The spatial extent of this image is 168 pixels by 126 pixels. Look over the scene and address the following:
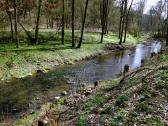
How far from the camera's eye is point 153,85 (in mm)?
13086

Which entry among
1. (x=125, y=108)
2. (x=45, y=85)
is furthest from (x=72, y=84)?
(x=125, y=108)

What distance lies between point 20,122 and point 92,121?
4228mm

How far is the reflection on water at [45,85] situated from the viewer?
17484 mm

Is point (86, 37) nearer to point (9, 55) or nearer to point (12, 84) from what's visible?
point (9, 55)

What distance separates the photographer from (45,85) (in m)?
22.4

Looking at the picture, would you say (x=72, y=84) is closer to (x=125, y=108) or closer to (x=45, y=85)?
(x=45, y=85)

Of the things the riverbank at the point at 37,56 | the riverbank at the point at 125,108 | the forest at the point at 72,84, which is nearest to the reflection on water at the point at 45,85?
the forest at the point at 72,84

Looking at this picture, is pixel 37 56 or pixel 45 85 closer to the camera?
pixel 45 85

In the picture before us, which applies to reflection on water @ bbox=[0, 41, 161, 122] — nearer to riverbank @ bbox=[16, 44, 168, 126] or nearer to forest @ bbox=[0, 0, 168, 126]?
forest @ bbox=[0, 0, 168, 126]

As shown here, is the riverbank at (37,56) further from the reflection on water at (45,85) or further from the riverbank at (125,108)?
the riverbank at (125,108)

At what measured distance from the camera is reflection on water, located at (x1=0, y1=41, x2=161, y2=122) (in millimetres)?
17484

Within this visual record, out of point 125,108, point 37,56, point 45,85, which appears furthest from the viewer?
point 37,56

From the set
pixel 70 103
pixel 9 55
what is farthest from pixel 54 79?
pixel 70 103

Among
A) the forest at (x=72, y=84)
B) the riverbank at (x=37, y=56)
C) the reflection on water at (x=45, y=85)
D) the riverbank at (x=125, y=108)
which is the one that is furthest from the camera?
the riverbank at (x=37, y=56)
